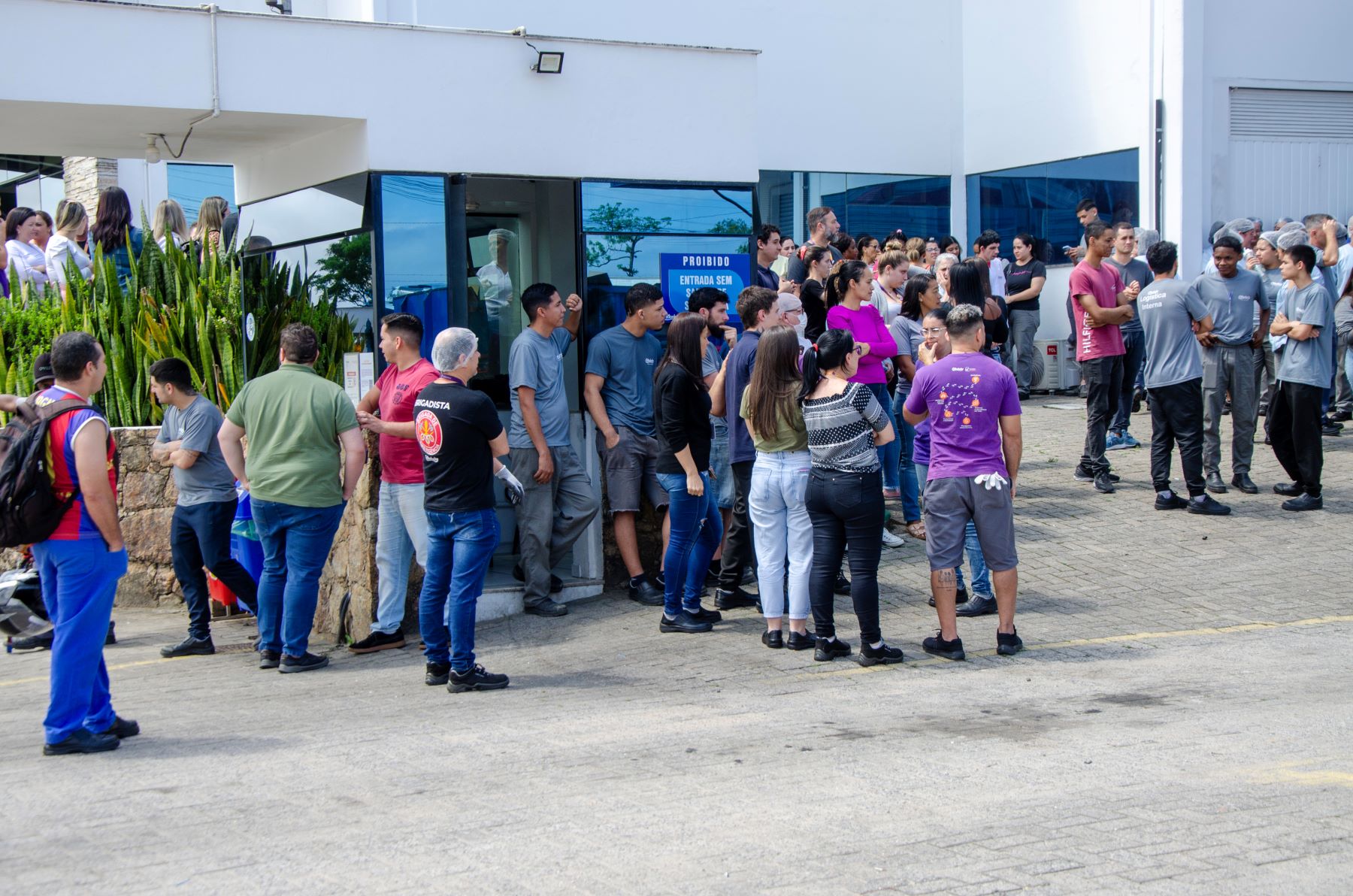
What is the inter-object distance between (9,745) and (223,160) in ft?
18.6

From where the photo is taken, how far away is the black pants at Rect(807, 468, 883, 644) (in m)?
7.21

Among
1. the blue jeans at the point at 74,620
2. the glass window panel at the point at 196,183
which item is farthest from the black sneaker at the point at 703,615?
the glass window panel at the point at 196,183

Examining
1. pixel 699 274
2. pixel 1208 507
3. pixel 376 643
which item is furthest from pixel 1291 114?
pixel 376 643

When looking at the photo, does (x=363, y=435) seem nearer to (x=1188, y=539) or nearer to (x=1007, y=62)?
(x=1188, y=539)

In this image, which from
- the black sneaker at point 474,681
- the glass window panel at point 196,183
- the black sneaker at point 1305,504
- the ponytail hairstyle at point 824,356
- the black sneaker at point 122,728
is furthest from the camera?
the glass window panel at point 196,183

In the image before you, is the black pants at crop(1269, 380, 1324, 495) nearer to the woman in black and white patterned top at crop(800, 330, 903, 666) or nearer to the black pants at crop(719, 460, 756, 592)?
the black pants at crop(719, 460, 756, 592)

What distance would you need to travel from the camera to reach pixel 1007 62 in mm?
18109

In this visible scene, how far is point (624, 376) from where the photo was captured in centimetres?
904

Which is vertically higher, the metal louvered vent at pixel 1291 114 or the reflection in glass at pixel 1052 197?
the metal louvered vent at pixel 1291 114

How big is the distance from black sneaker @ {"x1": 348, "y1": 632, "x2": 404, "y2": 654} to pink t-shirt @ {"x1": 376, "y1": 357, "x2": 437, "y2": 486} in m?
0.97

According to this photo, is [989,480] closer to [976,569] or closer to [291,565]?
[976,569]

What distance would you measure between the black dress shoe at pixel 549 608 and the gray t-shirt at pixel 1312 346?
20.3ft

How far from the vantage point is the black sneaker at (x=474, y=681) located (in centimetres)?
714

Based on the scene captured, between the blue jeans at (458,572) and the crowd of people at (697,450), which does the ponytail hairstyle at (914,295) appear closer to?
the crowd of people at (697,450)
